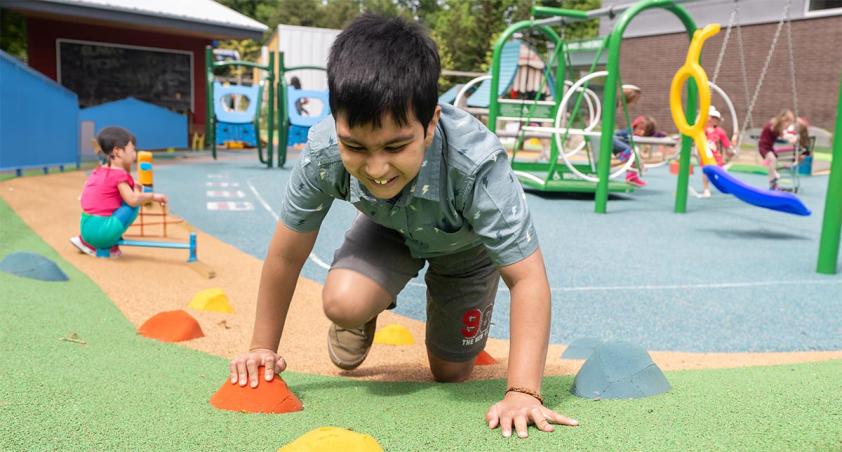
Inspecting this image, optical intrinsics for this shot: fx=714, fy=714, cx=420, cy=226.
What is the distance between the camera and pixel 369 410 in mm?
2076

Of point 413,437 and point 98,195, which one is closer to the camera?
point 413,437

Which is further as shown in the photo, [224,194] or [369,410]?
[224,194]

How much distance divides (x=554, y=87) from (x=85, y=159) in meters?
9.09

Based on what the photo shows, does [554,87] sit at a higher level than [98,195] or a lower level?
higher

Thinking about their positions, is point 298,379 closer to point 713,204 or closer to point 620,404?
point 620,404

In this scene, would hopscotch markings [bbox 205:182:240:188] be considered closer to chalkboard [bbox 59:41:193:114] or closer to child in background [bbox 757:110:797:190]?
chalkboard [bbox 59:41:193:114]

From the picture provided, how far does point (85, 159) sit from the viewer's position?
45.8ft

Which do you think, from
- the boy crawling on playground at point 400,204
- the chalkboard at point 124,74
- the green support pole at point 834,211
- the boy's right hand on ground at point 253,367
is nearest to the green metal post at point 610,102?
the green support pole at point 834,211

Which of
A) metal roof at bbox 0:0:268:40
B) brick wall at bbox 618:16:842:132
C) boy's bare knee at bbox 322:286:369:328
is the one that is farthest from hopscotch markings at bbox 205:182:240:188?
brick wall at bbox 618:16:842:132

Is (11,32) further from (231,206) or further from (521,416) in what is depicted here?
(521,416)

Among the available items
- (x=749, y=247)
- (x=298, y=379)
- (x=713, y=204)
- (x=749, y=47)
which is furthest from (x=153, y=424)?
(x=749, y=47)

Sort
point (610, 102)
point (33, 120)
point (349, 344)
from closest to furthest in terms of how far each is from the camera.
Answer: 1. point (349, 344)
2. point (610, 102)
3. point (33, 120)

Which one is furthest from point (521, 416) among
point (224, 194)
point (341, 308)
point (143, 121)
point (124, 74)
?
point (124, 74)

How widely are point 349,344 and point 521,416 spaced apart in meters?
1.06
